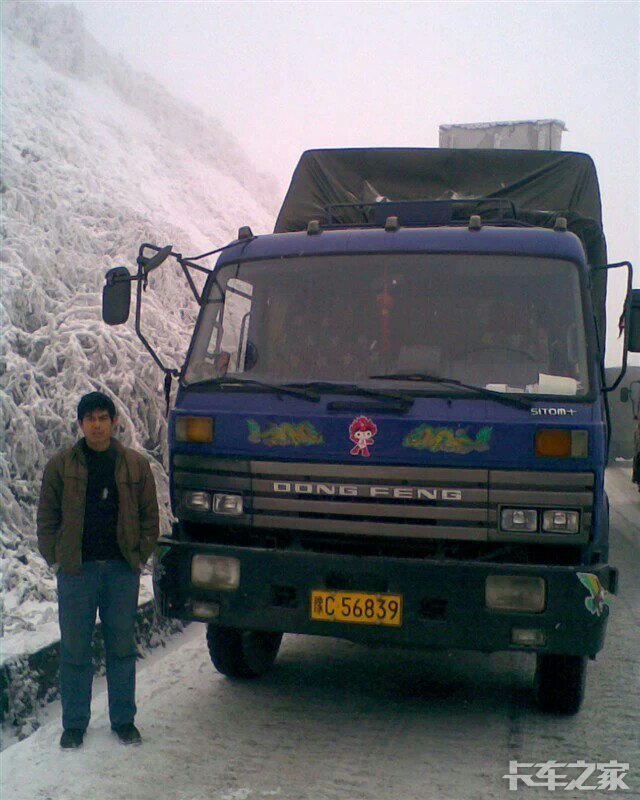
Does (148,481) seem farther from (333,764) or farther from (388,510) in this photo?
(333,764)

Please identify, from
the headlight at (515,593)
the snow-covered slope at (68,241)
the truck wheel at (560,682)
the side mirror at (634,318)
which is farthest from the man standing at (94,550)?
the side mirror at (634,318)

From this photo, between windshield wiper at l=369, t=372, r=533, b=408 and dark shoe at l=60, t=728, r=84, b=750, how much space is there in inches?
90.3

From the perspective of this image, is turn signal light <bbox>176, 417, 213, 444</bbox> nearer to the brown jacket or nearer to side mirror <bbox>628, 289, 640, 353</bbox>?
the brown jacket

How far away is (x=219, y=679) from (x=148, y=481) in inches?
66.1

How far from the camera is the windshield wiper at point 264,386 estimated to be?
4.95 m

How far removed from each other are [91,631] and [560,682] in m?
2.50

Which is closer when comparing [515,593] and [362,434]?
[515,593]

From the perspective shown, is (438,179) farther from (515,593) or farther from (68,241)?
(68,241)

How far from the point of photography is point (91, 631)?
16.1 ft

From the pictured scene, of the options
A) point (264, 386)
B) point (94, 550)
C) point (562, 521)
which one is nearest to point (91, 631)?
point (94, 550)

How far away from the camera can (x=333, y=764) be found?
181 inches

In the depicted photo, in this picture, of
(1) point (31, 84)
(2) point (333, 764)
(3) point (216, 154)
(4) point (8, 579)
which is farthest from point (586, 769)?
(3) point (216, 154)

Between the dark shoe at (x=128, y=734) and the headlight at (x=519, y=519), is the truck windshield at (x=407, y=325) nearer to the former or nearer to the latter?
the headlight at (x=519, y=519)

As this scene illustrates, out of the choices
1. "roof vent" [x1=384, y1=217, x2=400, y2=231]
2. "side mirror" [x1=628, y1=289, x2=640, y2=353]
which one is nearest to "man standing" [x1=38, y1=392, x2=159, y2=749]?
"roof vent" [x1=384, y1=217, x2=400, y2=231]
